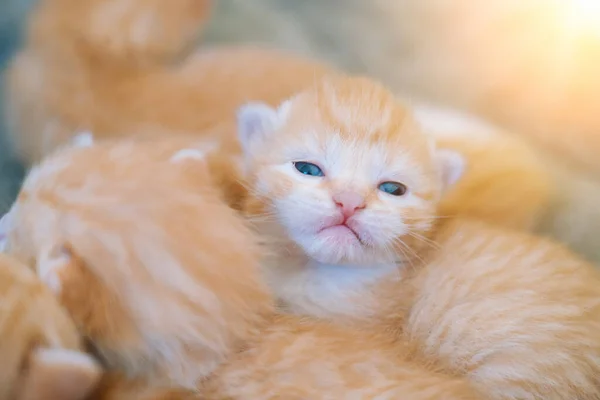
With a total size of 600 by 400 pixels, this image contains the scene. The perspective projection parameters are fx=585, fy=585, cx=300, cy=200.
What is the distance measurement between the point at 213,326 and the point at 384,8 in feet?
2.29

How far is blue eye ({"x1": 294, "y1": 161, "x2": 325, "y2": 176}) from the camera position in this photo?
774 millimetres

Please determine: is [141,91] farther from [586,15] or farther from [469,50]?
[586,15]

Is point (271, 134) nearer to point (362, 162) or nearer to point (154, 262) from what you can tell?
point (362, 162)

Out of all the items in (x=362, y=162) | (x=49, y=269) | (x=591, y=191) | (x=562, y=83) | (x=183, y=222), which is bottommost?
(x=49, y=269)

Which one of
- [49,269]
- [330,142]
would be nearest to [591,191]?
[330,142]

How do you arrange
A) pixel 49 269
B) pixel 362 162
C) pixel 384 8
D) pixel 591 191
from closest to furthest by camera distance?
pixel 49 269, pixel 362 162, pixel 591 191, pixel 384 8

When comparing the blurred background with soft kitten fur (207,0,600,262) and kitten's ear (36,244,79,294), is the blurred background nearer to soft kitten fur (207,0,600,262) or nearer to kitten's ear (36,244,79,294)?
soft kitten fur (207,0,600,262)

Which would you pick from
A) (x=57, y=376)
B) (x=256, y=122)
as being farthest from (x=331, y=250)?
(x=57, y=376)

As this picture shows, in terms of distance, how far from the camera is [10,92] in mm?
981

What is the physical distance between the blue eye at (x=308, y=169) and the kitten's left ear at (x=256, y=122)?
0.08 m

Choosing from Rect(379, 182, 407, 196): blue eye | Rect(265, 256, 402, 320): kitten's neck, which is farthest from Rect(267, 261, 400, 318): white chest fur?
Rect(379, 182, 407, 196): blue eye

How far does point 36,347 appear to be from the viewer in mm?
578

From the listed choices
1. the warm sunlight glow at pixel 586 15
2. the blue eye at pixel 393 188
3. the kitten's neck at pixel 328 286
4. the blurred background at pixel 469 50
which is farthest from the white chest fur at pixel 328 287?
the warm sunlight glow at pixel 586 15

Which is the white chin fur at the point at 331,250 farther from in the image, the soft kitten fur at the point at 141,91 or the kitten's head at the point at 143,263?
the soft kitten fur at the point at 141,91
